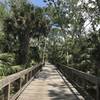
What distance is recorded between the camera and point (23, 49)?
1539 inches

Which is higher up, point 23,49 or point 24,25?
point 24,25

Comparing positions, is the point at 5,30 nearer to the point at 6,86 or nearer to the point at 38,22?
the point at 38,22

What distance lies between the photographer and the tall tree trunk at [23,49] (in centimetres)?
3815

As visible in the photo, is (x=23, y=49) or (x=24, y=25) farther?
(x=23, y=49)

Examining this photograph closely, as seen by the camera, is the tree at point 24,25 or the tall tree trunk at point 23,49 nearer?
the tree at point 24,25

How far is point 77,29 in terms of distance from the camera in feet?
150

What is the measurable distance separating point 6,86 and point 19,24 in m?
28.4

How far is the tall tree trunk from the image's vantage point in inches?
1502

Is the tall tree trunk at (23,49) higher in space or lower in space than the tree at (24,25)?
lower

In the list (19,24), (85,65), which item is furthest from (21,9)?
(85,65)

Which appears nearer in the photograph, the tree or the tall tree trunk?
the tree

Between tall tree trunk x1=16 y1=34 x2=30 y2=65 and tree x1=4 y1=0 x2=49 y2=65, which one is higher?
tree x1=4 y1=0 x2=49 y2=65

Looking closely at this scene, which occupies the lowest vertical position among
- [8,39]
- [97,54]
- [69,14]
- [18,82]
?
[18,82]

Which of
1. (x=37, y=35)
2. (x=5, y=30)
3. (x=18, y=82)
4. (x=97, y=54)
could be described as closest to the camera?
(x=18, y=82)
